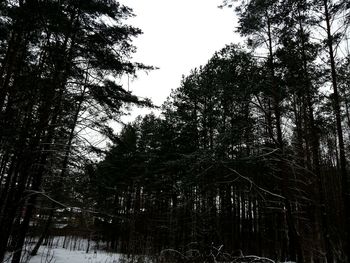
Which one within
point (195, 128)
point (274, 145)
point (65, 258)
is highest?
point (195, 128)

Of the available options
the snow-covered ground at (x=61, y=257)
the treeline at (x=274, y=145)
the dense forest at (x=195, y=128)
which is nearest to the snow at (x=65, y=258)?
the snow-covered ground at (x=61, y=257)

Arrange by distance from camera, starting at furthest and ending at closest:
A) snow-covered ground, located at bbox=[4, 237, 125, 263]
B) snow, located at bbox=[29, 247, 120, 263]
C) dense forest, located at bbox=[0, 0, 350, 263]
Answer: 1. snow, located at bbox=[29, 247, 120, 263]
2. snow-covered ground, located at bbox=[4, 237, 125, 263]
3. dense forest, located at bbox=[0, 0, 350, 263]

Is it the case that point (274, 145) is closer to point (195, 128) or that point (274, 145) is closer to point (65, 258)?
point (195, 128)

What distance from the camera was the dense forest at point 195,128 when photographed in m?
3.28

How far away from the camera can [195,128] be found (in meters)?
18.3

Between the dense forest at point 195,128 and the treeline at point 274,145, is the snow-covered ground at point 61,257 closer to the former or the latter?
the dense forest at point 195,128

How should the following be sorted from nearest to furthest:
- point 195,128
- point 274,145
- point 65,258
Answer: point 274,145 → point 65,258 → point 195,128

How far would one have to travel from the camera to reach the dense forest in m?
3.28

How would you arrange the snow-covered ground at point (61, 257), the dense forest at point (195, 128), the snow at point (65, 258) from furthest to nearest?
the snow at point (65, 258), the snow-covered ground at point (61, 257), the dense forest at point (195, 128)

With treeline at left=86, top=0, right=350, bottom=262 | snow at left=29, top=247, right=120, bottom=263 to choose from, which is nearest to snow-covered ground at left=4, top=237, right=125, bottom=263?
snow at left=29, top=247, right=120, bottom=263

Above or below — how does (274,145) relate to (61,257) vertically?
above

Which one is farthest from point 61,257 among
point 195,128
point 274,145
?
point 274,145

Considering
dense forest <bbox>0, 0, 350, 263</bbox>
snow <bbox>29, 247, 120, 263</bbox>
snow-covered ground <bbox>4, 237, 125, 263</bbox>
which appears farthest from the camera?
snow <bbox>29, 247, 120, 263</bbox>

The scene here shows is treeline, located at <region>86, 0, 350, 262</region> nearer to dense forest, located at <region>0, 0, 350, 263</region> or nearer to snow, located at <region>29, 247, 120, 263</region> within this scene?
dense forest, located at <region>0, 0, 350, 263</region>
